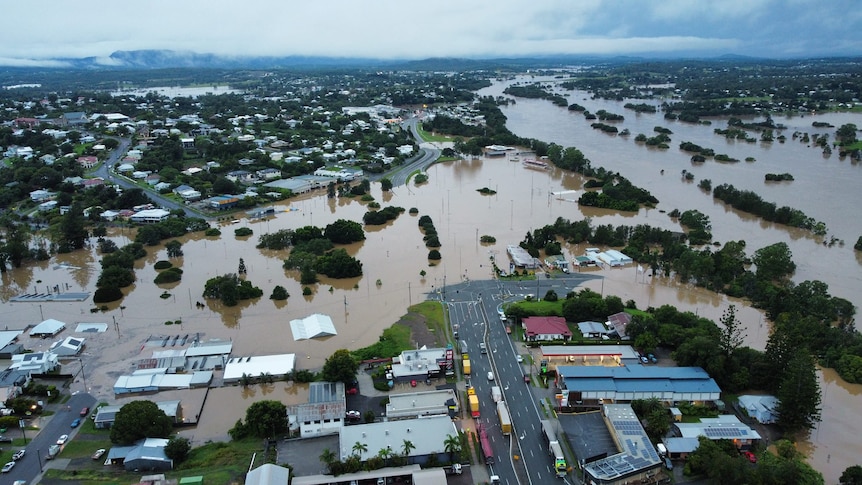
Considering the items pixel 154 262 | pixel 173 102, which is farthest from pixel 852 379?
pixel 173 102

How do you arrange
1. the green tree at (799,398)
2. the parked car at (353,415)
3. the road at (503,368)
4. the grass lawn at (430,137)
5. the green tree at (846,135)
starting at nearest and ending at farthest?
the road at (503,368) < the green tree at (799,398) < the parked car at (353,415) < the green tree at (846,135) < the grass lawn at (430,137)

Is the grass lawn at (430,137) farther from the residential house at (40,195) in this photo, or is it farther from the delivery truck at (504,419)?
the delivery truck at (504,419)

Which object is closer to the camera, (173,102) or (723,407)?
(723,407)

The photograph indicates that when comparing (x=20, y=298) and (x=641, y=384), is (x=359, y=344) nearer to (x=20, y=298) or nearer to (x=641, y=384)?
(x=641, y=384)

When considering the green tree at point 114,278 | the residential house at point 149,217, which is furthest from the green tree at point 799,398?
the residential house at point 149,217

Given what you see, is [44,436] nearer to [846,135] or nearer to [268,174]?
[268,174]

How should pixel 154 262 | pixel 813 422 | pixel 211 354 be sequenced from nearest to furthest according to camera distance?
pixel 813 422 → pixel 211 354 → pixel 154 262

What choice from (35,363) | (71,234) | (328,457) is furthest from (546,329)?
(71,234)
